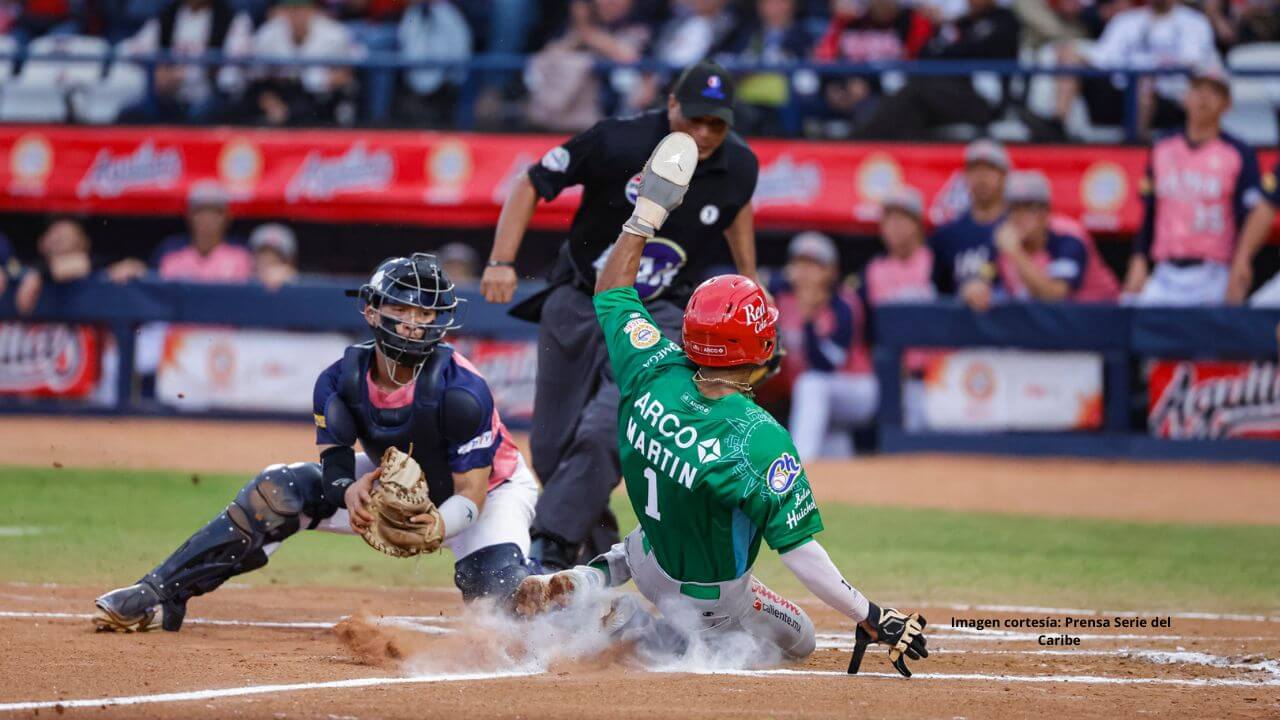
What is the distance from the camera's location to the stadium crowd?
15289mm

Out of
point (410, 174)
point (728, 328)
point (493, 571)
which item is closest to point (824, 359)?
point (410, 174)

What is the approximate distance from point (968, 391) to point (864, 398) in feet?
2.84

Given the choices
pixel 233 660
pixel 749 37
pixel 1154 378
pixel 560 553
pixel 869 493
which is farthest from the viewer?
pixel 749 37

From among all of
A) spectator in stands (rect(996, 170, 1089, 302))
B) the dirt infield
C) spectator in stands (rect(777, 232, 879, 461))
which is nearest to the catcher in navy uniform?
the dirt infield

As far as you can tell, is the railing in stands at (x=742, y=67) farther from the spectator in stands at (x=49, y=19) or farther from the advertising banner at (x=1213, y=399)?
the advertising banner at (x=1213, y=399)

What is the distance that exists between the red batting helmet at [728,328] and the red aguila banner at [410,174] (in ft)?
31.5

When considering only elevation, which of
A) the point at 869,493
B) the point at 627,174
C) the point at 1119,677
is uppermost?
the point at 627,174

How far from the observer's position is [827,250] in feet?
45.7

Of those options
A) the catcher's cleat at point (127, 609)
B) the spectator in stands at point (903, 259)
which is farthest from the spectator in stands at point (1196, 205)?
the catcher's cleat at point (127, 609)

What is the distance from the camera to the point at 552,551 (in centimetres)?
727

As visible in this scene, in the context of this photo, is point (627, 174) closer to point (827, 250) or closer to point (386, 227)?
point (827, 250)

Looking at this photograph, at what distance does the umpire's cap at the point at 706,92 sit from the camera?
282 inches

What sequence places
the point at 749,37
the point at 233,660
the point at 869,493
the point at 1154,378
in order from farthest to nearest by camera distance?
the point at 749,37 → the point at 1154,378 → the point at 869,493 → the point at 233,660

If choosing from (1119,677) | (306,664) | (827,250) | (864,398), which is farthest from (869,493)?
(306,664)
